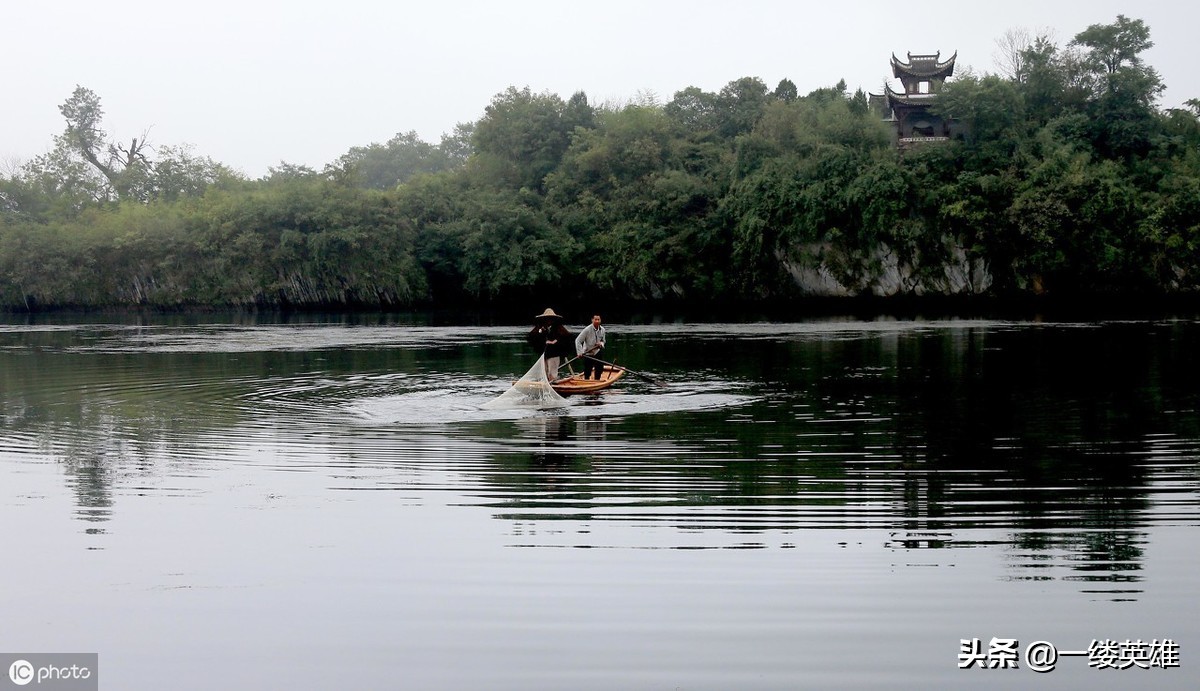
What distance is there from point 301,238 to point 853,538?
4571 centimetres

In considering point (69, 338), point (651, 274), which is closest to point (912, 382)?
point (69, 338)

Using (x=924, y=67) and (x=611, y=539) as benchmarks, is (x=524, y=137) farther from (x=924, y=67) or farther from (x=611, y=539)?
(x=611, y=539)

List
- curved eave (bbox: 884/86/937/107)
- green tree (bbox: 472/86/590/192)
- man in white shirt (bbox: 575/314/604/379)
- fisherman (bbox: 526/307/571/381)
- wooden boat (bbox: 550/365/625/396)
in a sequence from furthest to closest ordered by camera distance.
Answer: green tree (bbox: 472/86/590/192), curved eave (bbox: 884/86/937/107), man in white shirt (bbox: 575/314/604/379), fisherman (bbox: 526/307/571/381), wooden boat (bbox: 550/365/625/396)

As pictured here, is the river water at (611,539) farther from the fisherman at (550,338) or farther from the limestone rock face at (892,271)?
the limestone rock face at (892,271)

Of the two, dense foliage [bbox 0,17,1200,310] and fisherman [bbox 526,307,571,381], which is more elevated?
dense foliage [bbox 0,17,1200,310]

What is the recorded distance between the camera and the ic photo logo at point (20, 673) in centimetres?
509

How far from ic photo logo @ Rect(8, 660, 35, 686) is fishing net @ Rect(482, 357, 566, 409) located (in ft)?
31.8

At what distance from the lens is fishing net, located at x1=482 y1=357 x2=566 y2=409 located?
584 inches

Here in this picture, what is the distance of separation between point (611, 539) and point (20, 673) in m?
3.40

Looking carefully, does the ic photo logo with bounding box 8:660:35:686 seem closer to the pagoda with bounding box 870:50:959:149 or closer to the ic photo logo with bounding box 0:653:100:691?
the ic photo logo with bounding box 0:653:100:691

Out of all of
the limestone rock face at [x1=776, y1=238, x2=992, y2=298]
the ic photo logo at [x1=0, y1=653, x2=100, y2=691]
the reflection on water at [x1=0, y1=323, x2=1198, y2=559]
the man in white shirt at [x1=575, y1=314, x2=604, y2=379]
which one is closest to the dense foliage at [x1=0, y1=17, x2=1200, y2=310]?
the limestone rock face at [x1=776, y1=238, x2=992, y2=298]

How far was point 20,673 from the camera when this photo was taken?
5117 mm

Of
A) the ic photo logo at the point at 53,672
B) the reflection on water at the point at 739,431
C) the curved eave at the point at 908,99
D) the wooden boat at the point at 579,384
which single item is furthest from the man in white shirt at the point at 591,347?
the curved eave at the point at 908,99

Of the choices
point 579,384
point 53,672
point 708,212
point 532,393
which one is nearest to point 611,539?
point 53,672
